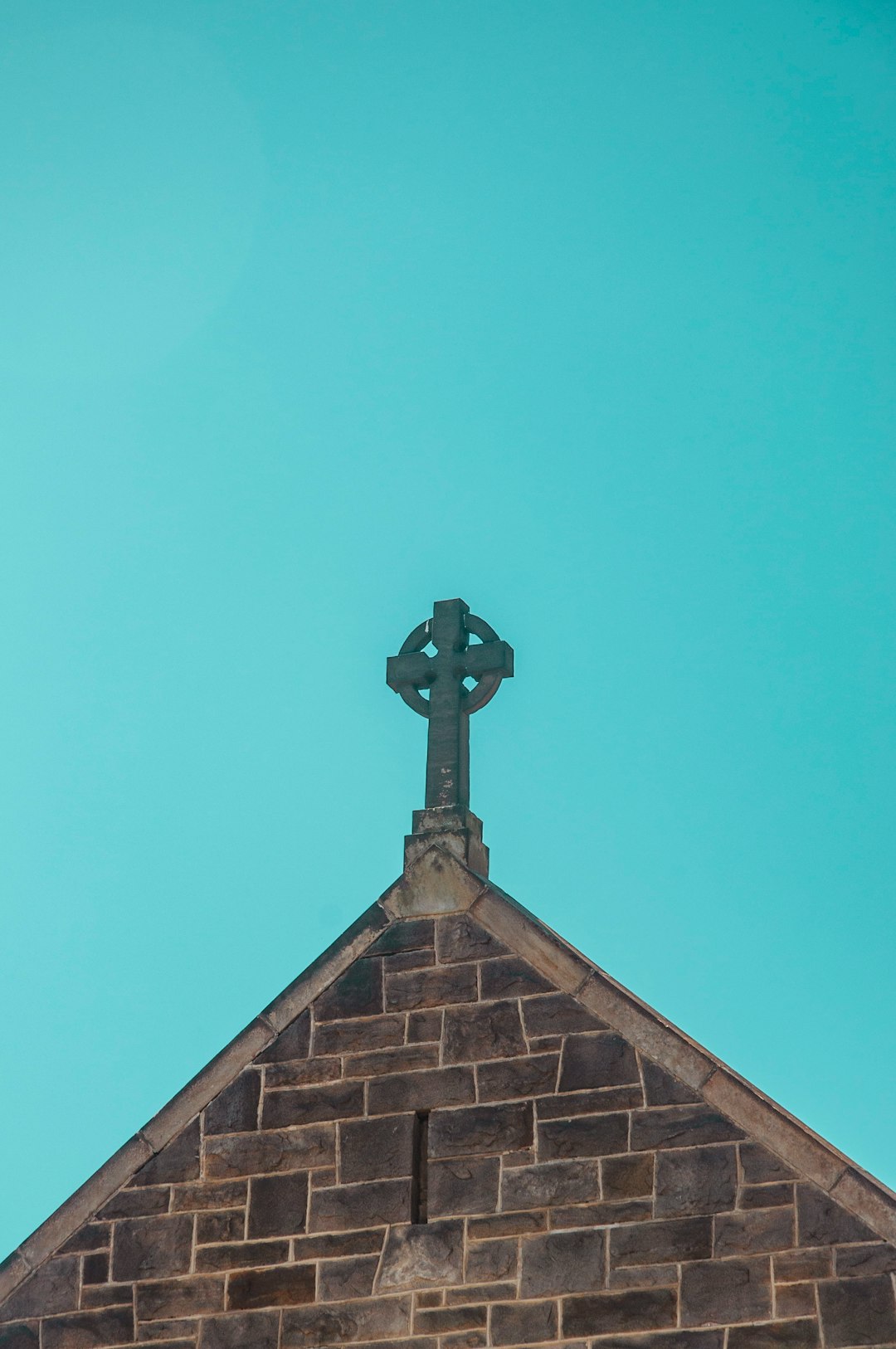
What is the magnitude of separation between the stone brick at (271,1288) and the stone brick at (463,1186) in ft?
1.63

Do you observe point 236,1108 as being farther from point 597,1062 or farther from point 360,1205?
point 597,1062

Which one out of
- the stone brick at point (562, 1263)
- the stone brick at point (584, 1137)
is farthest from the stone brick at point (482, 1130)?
the stone brick at point (562, 1263)

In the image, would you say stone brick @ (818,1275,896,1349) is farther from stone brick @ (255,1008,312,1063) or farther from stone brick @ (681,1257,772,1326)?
stone brick @ (255,1008,312,1063)

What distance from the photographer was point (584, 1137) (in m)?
10.5

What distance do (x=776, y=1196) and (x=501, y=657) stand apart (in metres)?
4.12

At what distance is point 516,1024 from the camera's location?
11.0m

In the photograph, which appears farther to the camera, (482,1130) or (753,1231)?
(482,1130)

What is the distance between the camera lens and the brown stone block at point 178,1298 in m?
10.7

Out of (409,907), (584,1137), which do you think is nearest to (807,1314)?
(584,1137)

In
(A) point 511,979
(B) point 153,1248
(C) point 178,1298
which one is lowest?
(C) point 178,1298

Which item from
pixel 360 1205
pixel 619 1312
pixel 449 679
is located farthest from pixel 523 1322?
pixel 449 679

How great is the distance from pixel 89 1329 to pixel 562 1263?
2.89 meters

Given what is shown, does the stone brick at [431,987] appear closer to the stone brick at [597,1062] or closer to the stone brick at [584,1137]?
the stone brick at [597,1062]

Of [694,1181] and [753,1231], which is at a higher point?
[694,1181]
